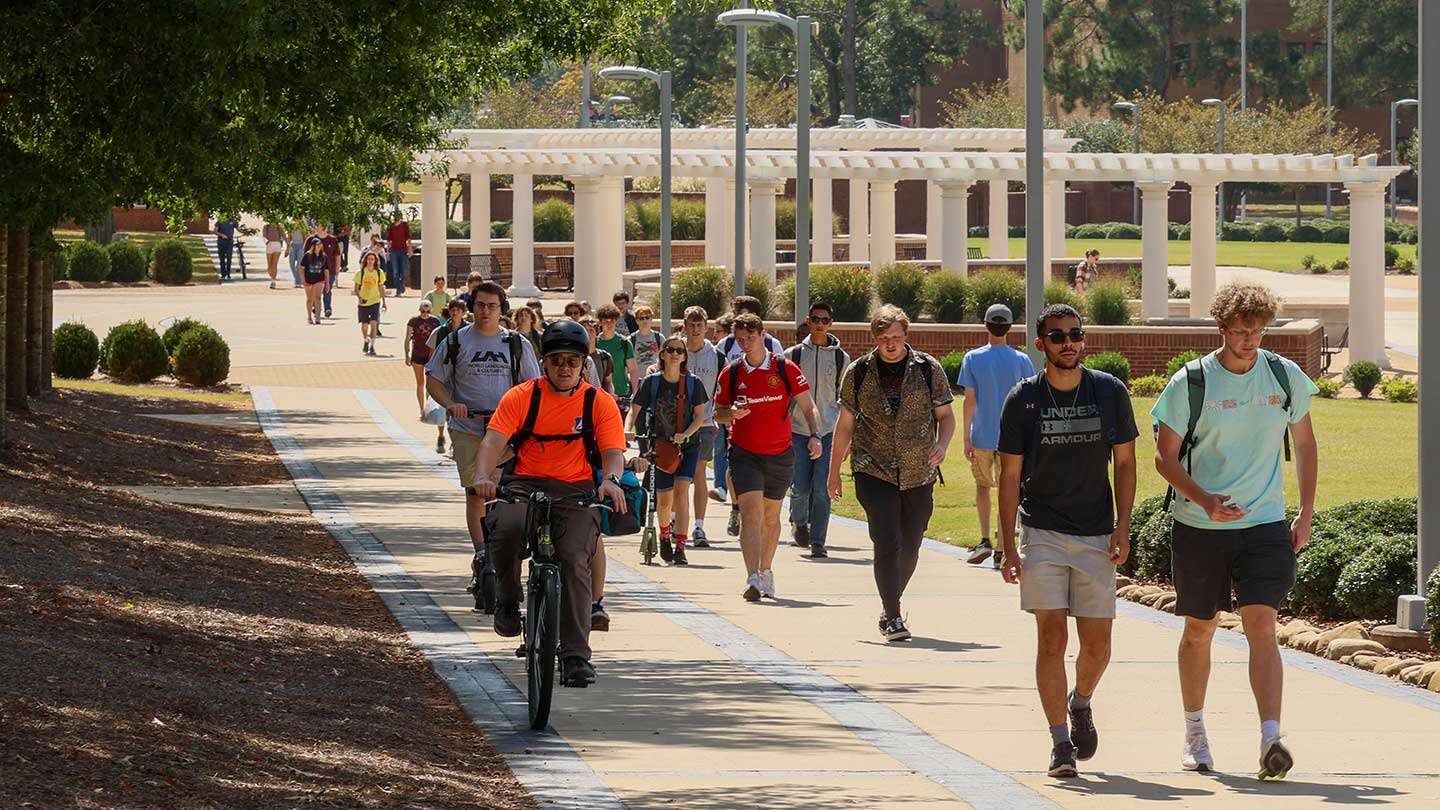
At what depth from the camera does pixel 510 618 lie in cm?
958

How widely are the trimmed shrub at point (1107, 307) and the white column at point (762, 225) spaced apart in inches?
240

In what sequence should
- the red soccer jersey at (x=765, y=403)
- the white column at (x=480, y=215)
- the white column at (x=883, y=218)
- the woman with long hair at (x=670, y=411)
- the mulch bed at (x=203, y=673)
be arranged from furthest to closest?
the white column at (x=480, y=215)
the white column at (x=883, y=218)
the woman with long hair at (x=670, y=411)
the red soccer jersey at (x=765, y=403)
the mulch bed at (x=203, y=673)

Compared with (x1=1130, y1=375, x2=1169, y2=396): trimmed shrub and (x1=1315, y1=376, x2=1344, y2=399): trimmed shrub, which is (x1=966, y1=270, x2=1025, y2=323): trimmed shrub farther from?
(x1=1315, y1=376, x2=1344, y2=399): trimmed shrub

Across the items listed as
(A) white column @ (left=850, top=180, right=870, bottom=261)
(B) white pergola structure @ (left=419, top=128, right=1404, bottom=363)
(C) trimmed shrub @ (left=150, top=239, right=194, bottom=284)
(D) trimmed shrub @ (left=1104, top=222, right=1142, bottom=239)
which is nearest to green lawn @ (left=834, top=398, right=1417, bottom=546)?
(B) white pergola structure @ (left=419, top=128, right=1404, bottom=363)

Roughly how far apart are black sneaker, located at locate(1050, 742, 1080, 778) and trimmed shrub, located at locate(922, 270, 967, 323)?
1234 inches

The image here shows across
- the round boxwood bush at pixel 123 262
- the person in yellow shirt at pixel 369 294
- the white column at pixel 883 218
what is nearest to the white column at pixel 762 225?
the white column at pixel 883 218

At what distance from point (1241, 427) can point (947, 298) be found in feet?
103

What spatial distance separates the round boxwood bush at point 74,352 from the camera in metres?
31.5

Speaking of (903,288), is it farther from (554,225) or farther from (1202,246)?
(554,225)

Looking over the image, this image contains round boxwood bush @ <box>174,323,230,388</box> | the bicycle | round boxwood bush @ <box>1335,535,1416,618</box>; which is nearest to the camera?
the bicycle

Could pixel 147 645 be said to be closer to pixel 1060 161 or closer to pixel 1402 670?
pixel 1402 670

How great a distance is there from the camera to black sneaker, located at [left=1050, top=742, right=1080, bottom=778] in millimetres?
8047

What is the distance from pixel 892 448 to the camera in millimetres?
11703

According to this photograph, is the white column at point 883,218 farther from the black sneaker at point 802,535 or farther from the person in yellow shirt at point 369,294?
the black sneaker at point 802,535
